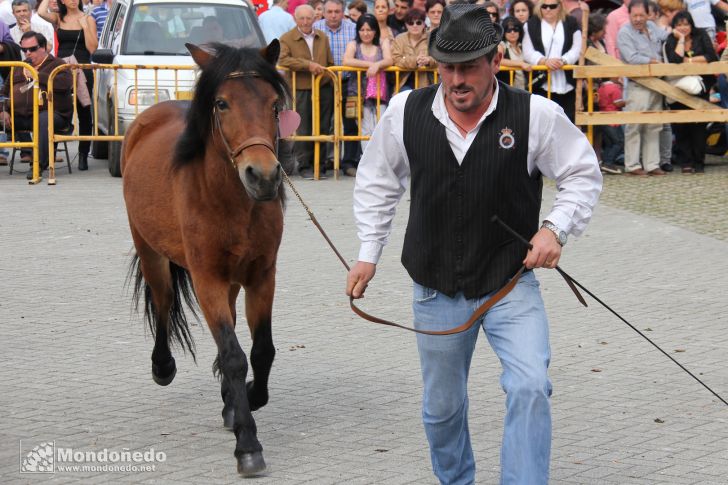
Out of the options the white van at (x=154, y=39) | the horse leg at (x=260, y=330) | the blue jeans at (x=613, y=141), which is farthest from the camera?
the blue jeans at (x=613, y=141)

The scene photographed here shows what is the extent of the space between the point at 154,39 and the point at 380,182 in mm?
11854

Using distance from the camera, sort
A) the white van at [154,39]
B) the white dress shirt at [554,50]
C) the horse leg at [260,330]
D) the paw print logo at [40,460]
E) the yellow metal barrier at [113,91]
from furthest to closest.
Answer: the white dress shirt at [554,50], the white van at [154,39], the yellow metal barrier at [113,91], the horse leg at [260,330], the paw print logo at [40,460]

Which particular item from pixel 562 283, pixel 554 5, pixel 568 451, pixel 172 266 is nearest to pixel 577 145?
pixel 568 451

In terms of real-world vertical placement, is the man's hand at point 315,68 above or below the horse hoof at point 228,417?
above

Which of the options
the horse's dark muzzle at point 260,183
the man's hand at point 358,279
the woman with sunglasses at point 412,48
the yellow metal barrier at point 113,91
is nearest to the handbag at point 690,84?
the woman with sunglasses at point 412,48

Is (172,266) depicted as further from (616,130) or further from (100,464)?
(616,130)

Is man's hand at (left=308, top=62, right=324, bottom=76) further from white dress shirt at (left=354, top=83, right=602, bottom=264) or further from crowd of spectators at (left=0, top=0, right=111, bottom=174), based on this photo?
white dress shirt at (left=354, top=83, right=602, bottom=264)

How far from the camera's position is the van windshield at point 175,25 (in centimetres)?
1606

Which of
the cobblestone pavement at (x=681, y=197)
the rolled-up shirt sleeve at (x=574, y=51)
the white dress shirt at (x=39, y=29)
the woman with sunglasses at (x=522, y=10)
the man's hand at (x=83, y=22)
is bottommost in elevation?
the cobblestone pavement at (x=681, y=197)

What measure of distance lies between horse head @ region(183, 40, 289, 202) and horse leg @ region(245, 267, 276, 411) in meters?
0.65

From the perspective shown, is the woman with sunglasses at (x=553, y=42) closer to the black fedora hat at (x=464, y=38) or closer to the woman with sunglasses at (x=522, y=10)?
the woman with sunglasses at (x=522, y=10)

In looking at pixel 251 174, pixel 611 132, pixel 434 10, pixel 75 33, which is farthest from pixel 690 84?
pixel 251 174

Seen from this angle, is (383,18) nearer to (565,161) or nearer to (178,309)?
(178,309)

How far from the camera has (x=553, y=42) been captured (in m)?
16.1
